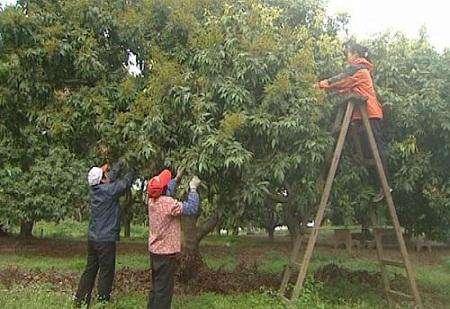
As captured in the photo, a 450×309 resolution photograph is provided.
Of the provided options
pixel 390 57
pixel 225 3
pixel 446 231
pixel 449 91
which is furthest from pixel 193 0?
pixel 446 231

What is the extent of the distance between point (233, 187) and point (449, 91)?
3560 mm

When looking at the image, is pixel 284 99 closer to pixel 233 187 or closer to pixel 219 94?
pixel 219 94

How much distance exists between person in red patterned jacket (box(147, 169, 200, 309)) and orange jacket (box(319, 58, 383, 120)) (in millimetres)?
2412

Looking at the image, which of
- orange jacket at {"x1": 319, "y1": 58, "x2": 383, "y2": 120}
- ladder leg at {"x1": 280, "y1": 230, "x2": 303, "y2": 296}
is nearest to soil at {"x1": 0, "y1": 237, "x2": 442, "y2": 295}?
ladder leg at {"x1": 280, "y1": 230, "x2": 303, "y2": 296}

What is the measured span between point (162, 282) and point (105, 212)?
124 cm

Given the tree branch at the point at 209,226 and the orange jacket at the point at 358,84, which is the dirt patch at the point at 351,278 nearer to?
the tree branch at the point at 209,226

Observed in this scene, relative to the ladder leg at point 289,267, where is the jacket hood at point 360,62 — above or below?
above

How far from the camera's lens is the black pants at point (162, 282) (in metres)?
6.52

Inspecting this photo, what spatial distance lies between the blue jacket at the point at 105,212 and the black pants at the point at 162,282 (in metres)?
0.77

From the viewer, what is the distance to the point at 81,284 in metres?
7.01

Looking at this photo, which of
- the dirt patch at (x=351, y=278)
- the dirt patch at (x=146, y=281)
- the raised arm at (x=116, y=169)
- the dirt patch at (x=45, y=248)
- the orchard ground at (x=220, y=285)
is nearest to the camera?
the orchard ground at (x=220, y=285)

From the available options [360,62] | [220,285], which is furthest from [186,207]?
[360,62]

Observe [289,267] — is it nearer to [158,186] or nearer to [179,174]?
[179,174]

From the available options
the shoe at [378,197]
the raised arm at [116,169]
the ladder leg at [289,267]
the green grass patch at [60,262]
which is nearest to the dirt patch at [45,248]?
the green grass patch at [60,262]
